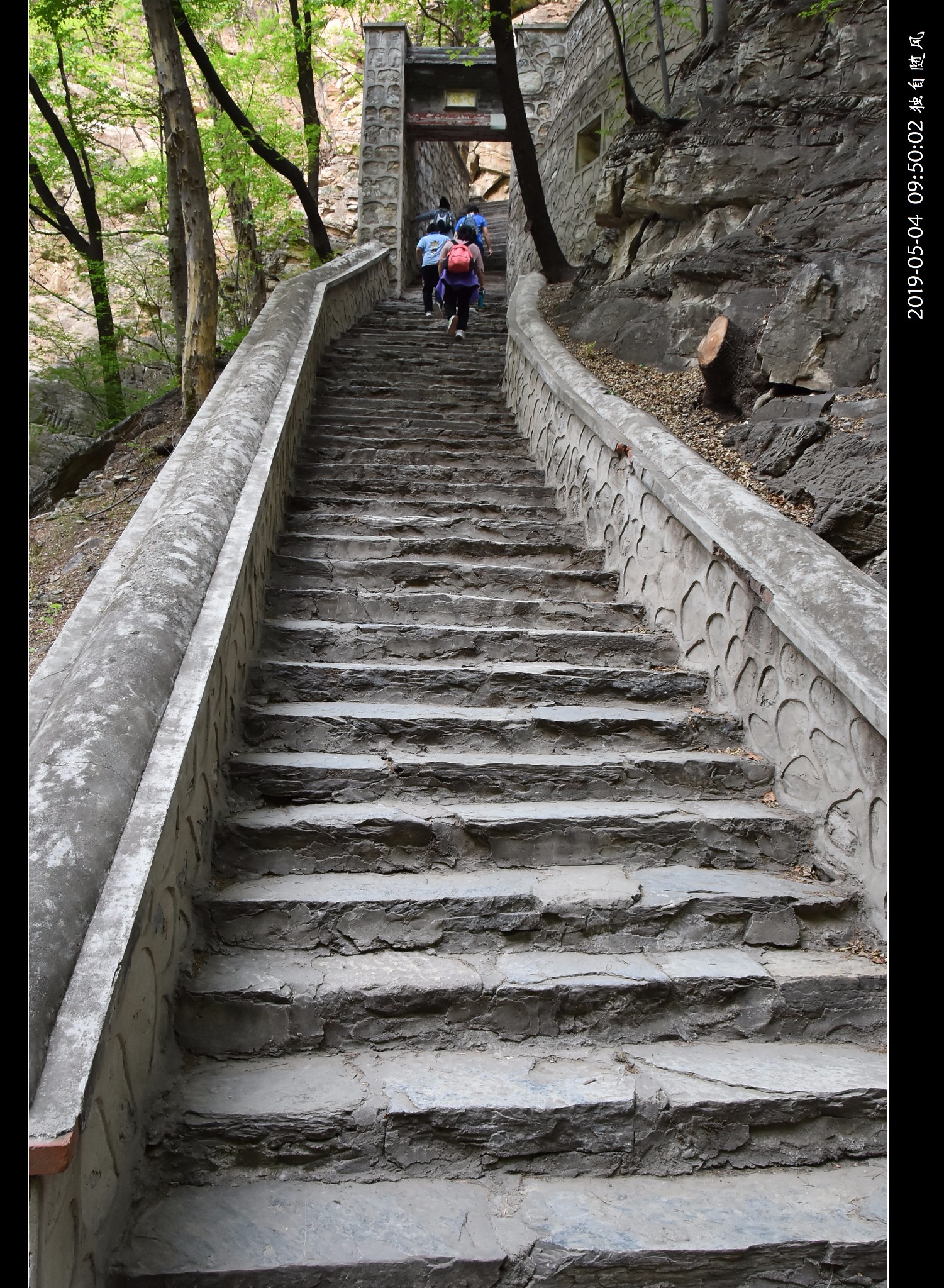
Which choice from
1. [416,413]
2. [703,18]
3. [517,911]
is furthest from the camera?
[703,18]

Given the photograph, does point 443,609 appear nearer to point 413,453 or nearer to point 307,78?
point 413,453

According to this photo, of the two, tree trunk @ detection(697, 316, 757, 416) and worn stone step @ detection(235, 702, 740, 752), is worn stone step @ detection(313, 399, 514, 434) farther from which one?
worn stone step @ detection(235, 702, 740, 752)

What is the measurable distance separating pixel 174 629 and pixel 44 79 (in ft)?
39.0

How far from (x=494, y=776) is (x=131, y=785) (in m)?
1.46

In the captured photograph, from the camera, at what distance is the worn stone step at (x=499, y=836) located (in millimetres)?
2844

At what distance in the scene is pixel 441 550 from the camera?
4992 millimetres

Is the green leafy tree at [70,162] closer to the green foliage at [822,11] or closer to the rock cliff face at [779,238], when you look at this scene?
the rock cliff face at [779,238]

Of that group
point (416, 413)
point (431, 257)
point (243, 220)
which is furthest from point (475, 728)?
point (243, 220)

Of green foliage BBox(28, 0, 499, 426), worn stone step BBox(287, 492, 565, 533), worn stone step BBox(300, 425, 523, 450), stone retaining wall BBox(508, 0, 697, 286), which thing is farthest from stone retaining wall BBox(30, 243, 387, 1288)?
stone retaining wall BBox(508, 0, 697, 286)

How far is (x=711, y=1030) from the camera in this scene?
2477 mm

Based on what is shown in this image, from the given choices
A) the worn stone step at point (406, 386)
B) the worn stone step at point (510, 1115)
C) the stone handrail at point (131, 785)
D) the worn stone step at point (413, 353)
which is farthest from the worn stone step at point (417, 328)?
the worn stone step at point (510, 1115)

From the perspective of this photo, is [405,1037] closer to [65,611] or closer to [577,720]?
[577,720]

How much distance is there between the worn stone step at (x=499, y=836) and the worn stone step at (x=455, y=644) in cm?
104
